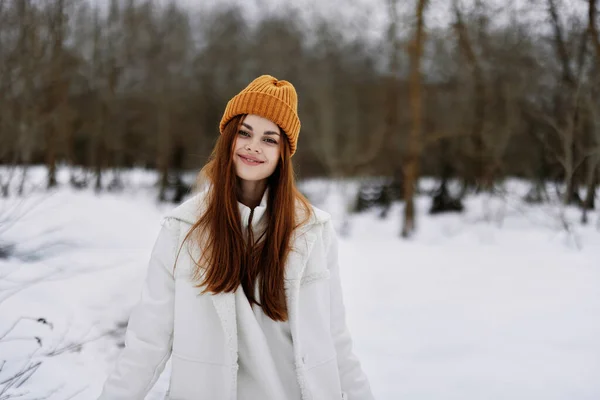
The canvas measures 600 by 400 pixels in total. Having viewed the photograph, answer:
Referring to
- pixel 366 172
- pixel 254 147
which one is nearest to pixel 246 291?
pixel 254 147

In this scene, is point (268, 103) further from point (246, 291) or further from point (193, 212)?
point (246, 291)

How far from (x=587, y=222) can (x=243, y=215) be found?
859cm

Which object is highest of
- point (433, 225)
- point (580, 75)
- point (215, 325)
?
point (580, 75)

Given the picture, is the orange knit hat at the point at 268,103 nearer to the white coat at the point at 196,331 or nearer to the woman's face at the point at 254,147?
the woman's face at the point at 254,147

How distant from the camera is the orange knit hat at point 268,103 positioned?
5.15ft

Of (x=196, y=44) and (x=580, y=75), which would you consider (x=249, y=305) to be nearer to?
(x=580, y=75)

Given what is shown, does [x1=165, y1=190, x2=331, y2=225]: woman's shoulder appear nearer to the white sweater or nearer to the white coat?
the white coat

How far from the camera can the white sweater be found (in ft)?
4.92

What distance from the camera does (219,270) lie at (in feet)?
4.83

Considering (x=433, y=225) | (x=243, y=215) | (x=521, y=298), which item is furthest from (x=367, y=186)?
(x=243, y=215)

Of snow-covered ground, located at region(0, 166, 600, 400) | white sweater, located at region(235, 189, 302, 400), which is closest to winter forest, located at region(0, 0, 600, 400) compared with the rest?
snow-covered ground, located at region(0, 166, 600, 400)

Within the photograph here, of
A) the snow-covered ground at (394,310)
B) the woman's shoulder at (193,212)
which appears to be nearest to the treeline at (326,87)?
the snow-covered ground at (394,310)

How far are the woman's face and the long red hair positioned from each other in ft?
0.08

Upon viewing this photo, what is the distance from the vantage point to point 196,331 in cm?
147
